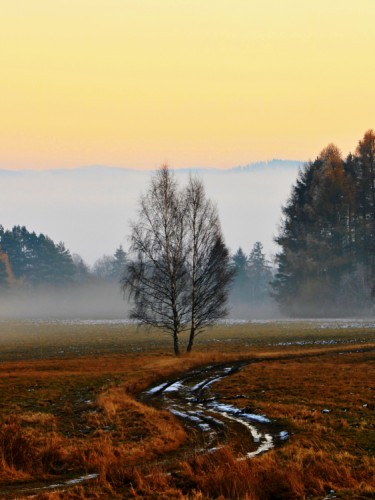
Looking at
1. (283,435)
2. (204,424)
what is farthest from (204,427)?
(283,435)

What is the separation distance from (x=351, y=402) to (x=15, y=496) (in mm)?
16730

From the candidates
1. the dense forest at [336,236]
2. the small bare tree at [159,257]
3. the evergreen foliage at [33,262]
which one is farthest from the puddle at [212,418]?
the evergreen foliage at [33,262]

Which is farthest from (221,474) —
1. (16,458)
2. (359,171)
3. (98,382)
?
(359,171)

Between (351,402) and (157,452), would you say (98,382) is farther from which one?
(157,452)

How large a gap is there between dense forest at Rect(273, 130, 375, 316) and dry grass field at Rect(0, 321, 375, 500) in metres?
64.4

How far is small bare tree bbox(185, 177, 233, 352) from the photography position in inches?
1967

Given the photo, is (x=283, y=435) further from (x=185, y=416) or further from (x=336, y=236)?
(x=336, y=236)

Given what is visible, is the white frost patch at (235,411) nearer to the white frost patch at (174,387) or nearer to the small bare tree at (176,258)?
Answer: the white frost patch at (174,387)

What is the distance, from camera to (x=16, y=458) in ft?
55.5

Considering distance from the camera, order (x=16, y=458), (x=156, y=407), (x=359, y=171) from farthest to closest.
A: (x=359, y=171) → (x=156, y=407) → (x=16, y=458)

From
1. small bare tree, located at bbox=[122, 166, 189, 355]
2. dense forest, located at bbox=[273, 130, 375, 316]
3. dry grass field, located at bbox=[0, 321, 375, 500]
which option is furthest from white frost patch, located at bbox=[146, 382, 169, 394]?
dense forest, located at bbox=[273, 130, 375, 316]

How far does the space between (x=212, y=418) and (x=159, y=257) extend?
26256 millimetres

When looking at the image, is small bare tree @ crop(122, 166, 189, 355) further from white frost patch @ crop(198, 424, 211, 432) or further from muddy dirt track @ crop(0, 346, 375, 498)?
white frost patch @ crop(198, 424, 211, 432)

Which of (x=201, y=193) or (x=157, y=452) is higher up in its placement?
(x=201, y=193)
